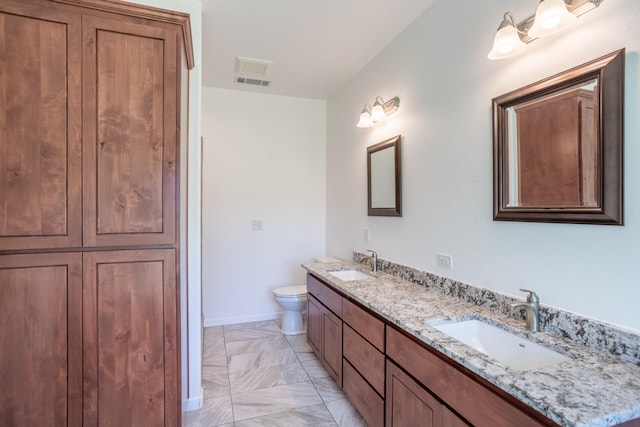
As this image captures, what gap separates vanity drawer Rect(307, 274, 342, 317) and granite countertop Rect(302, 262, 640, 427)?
49 centimetres

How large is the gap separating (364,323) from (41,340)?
1511 millimetres

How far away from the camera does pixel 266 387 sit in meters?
2.35

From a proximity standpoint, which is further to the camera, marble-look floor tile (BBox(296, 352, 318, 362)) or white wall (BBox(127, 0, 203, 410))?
marble-look floor tile (BBox(296, 352, 318, 362))

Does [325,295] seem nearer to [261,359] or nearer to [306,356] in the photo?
[306,356]

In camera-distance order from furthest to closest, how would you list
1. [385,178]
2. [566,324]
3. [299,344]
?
[299,344]
[385,178]
[566,324]

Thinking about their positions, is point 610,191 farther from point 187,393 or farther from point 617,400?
point 187,393

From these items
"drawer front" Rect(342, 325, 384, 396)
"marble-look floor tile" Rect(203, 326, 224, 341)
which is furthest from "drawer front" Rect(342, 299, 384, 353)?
"marble-look floor tile" Rect(203, 326, 224, 341)

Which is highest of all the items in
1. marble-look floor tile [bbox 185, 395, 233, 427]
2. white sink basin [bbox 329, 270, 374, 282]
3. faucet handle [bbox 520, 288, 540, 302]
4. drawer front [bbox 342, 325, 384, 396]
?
faucet handle [bbox 520, 288, 540, 302]

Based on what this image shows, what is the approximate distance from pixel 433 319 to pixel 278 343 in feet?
6.61

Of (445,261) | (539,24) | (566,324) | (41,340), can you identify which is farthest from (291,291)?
(539,24)

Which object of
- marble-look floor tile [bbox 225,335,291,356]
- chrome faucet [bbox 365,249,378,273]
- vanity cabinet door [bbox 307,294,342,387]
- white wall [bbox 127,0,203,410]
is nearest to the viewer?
white wall [bbox 127,0,203,410]

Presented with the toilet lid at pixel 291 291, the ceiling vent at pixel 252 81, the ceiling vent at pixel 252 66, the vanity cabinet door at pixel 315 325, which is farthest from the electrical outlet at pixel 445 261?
the ceiling vent at pixel 252 81

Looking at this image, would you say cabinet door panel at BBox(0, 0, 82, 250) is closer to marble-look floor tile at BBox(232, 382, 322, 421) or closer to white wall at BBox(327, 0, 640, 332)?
marble-look floor tile at BBox(232, 382, 322, 421)

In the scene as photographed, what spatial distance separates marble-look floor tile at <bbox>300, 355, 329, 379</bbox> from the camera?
8.23 ft
